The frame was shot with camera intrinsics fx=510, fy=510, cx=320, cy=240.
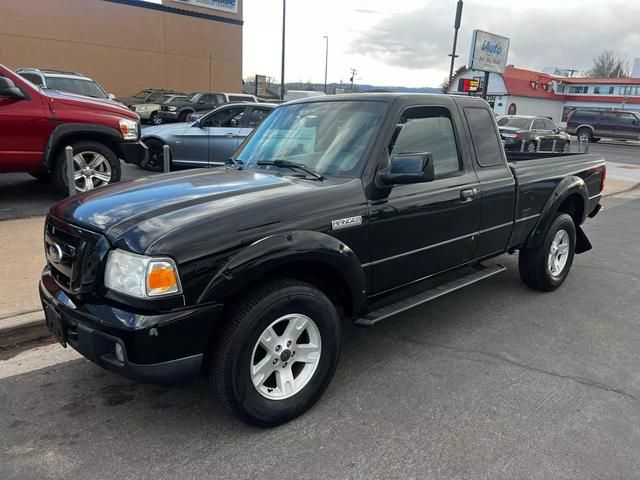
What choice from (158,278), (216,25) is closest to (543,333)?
(158,278)

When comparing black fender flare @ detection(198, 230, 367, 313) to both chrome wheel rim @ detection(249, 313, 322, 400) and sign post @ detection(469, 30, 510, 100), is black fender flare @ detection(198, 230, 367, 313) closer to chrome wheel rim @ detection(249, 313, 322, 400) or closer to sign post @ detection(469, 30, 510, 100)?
chrome wheel rim @ detection(249, 313, 322, 400)

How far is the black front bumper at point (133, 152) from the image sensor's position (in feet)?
25.2

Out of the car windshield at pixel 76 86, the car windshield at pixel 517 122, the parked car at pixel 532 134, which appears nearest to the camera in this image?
the car windshield at pixel 76 86

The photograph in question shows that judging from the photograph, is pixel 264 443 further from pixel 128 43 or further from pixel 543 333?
pixel 128 43

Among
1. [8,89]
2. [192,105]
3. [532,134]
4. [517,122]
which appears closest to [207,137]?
[8,89]

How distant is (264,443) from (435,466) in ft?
2.97

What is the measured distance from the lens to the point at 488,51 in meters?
26.9

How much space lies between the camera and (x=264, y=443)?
2758 mm

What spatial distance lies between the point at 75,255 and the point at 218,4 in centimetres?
3379

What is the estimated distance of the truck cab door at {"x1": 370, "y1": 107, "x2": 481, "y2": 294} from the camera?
11.2ft

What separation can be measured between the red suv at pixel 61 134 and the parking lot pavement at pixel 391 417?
4122 millimetres

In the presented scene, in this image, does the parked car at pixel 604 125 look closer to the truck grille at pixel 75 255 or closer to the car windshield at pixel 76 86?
the car windshield at pixel 76 86

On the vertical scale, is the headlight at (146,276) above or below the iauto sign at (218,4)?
below

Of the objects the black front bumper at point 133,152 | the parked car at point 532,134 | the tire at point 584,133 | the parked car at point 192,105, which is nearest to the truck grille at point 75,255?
the black front bumper at point 133,152
